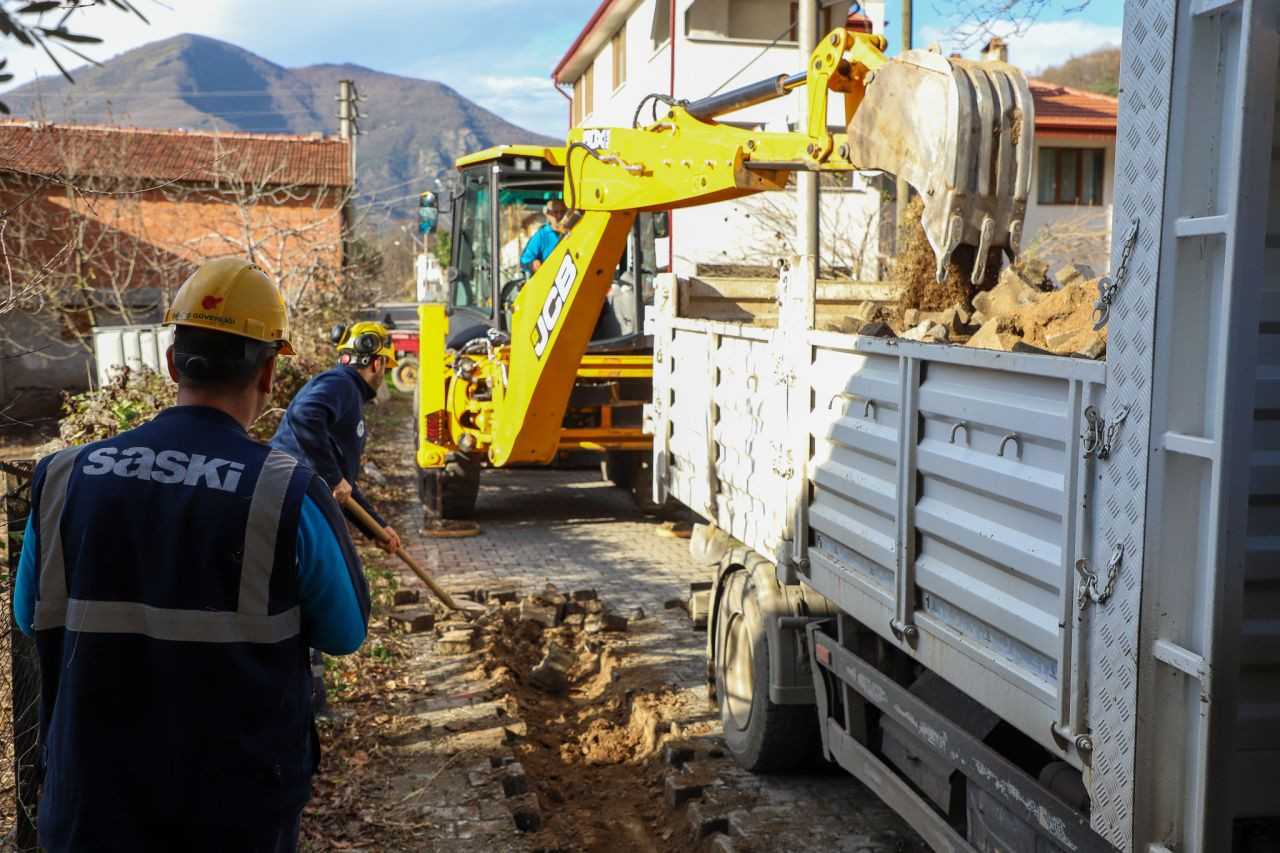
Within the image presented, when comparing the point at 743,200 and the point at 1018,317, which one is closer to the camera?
the point at 1018,317

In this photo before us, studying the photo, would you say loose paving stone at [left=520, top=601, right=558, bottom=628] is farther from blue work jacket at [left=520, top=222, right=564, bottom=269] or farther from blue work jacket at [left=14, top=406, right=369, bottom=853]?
blue work jacket at [left=14, top=406, right=369, bottom=853]

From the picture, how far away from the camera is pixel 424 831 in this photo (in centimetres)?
471

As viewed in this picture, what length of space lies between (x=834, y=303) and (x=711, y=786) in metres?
2.56

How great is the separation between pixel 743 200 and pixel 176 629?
20341 millimetres

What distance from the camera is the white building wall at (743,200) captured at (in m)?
21.0

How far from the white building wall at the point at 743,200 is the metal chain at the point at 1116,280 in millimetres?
17266

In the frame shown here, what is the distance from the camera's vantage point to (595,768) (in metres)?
5.77

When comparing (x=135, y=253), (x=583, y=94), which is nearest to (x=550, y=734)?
(x=135, y=253)

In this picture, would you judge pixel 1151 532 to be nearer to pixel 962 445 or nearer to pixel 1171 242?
pixel 1171 242

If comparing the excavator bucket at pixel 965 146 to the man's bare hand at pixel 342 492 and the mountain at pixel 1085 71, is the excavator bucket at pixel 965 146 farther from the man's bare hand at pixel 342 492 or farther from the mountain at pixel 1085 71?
the mountain at pixel 1085 71

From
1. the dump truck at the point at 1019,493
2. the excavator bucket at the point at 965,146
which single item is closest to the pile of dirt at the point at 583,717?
the dump truck at the point at 1019,493

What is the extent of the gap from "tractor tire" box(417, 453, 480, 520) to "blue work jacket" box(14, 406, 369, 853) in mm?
8110

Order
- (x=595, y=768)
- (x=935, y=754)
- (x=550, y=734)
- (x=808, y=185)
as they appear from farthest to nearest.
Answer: (x=808, y=185), (x=550, y=734), (x=595, y=768), (x=935, y=754)

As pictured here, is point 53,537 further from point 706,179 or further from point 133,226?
point 133,226
